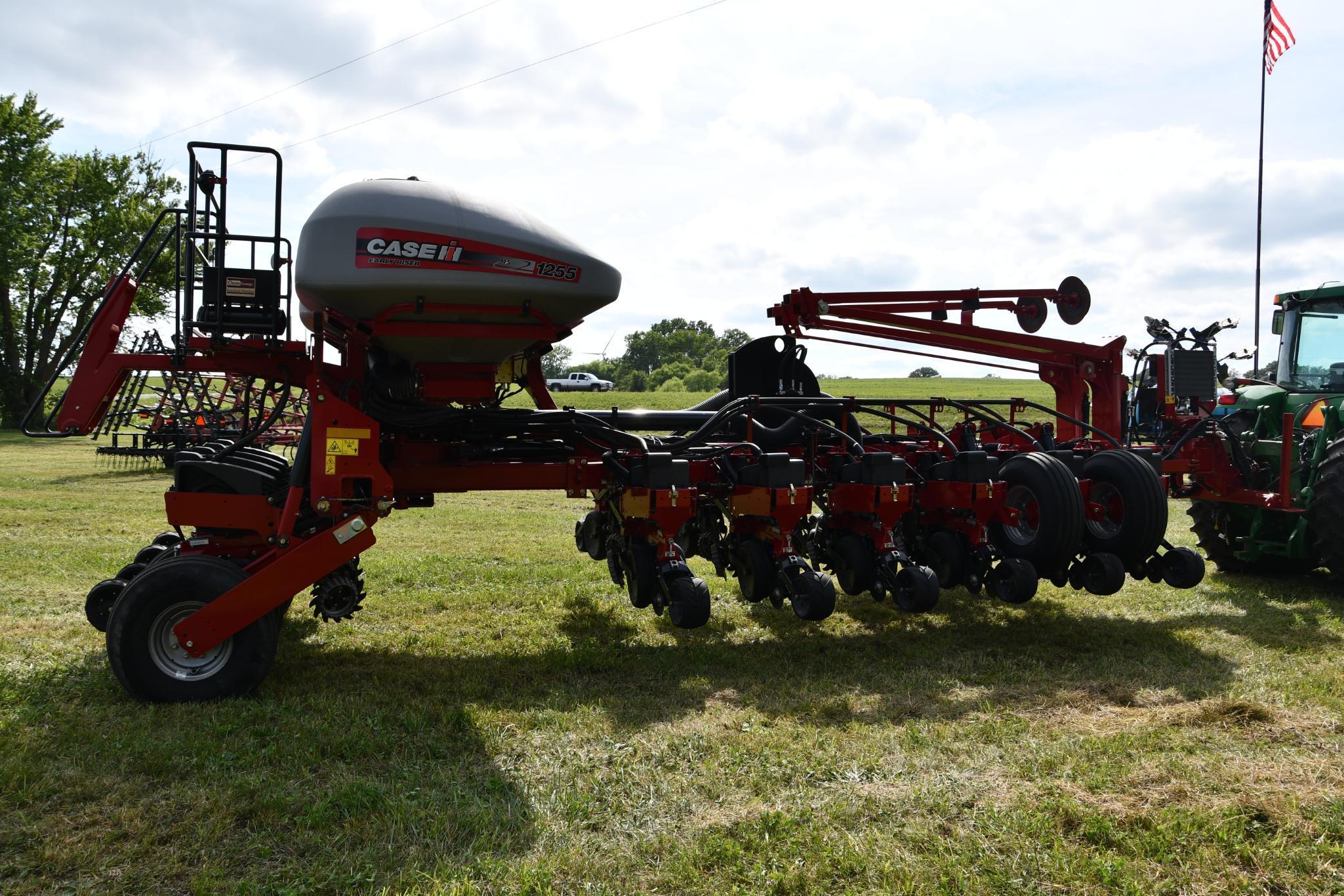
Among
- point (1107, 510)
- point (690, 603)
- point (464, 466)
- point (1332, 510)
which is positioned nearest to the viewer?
point (690, 603)

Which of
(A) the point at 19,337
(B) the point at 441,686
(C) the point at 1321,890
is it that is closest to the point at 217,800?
(B) the point at 441,686

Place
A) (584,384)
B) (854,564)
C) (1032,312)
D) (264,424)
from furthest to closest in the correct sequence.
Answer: (584,384) < (1032,312) < (854,564) < (264,424)

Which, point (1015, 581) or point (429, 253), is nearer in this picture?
point (429, 253)

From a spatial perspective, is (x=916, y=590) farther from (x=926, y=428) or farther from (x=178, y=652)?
(x=178, y=652)

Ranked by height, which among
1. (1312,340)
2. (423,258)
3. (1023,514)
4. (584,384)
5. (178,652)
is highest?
(584,384)

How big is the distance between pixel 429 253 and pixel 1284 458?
6.13 metres

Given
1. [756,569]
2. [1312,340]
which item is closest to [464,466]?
[756,569]

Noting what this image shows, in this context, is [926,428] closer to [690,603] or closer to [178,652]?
[690,603]

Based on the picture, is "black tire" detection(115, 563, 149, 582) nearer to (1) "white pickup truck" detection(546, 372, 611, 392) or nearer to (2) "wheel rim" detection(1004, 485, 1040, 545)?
(2) "wheel rim" detection(1004, 485, 1040, 545)

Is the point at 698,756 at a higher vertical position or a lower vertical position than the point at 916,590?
lower

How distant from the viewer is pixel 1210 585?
7.72 meters

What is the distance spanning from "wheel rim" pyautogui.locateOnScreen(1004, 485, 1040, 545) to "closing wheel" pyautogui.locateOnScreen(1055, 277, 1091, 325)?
2.20 m

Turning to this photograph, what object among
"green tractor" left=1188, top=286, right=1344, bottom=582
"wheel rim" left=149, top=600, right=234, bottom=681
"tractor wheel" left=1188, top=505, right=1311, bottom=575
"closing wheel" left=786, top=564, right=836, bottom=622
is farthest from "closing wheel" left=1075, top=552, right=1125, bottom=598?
"wheel rim" left=149, top=600, right=234, bottom=681

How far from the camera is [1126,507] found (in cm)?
581
